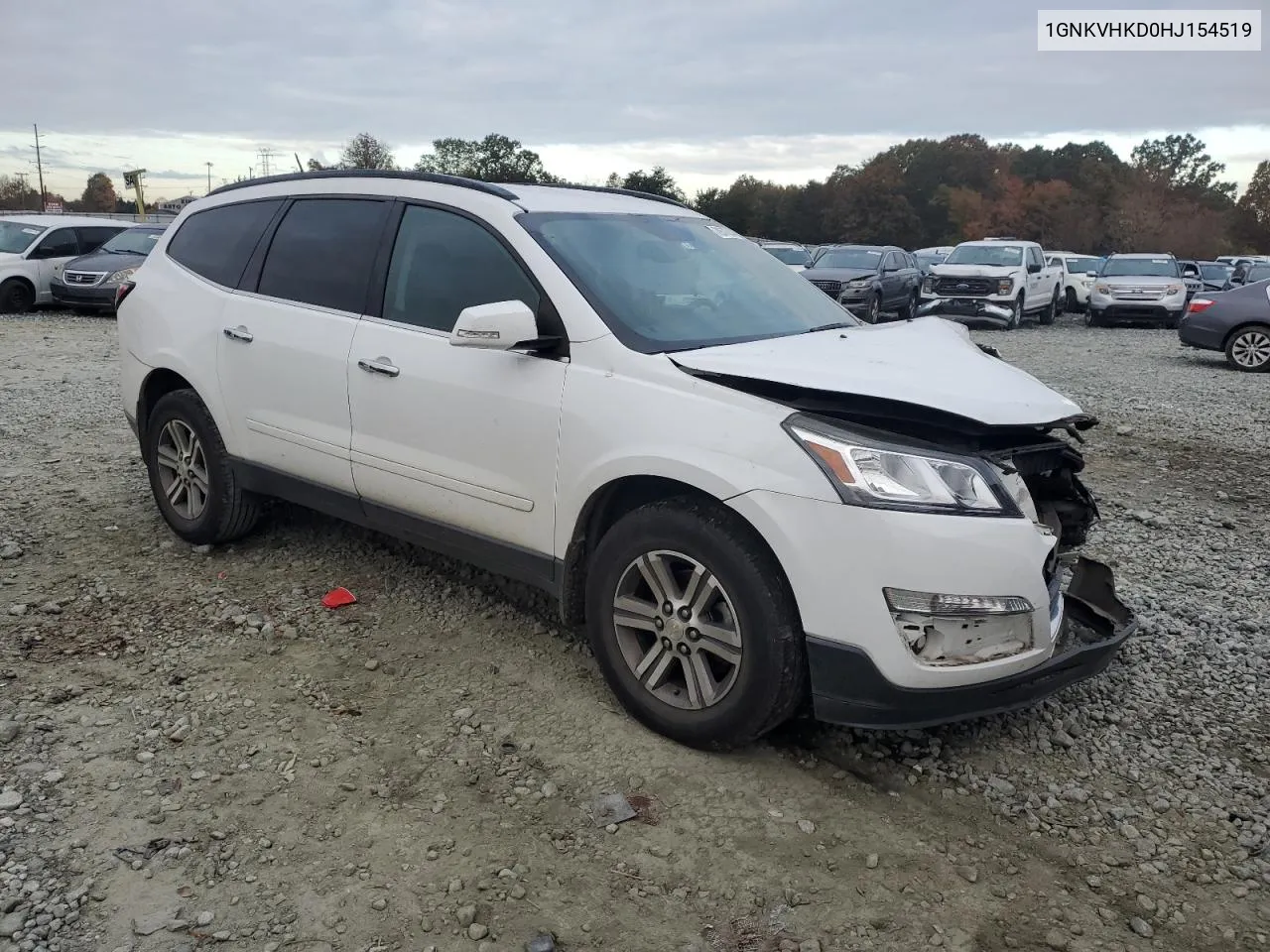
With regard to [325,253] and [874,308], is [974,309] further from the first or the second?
[325,253]

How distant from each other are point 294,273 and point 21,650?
192 cm

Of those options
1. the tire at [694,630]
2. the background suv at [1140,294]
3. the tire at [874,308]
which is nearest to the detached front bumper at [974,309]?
the tire at [874,308]

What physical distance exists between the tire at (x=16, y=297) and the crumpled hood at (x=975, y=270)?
17.1m

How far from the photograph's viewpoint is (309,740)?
3.36m

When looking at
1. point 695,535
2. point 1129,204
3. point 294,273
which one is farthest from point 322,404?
point 1129,204

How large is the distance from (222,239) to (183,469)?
3.85ft

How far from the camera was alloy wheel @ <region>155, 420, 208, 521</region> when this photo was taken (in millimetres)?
4980

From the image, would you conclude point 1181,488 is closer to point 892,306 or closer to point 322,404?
point 322,404

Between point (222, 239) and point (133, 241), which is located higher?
point (133, 241)

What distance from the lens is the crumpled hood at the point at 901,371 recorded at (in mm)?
2994

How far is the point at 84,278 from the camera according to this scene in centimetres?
1680

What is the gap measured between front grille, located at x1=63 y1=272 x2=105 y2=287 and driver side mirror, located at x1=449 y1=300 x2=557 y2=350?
52.3 feet

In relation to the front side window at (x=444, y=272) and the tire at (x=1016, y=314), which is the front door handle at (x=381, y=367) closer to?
the front side window at (x=444, y=272)

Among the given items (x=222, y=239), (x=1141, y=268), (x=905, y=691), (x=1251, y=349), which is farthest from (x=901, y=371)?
(x=1141, y=268)
